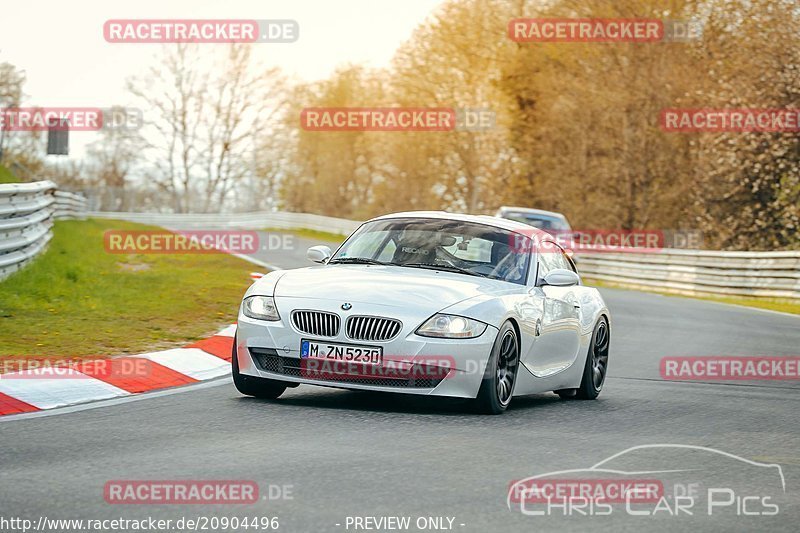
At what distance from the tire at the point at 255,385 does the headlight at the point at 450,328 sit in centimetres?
119

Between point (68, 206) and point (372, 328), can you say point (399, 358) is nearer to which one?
point (372, 328)

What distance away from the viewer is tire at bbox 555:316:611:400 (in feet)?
35.1

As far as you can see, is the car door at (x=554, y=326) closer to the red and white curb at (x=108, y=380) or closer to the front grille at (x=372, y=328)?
the front grille at (x=372, y=328)

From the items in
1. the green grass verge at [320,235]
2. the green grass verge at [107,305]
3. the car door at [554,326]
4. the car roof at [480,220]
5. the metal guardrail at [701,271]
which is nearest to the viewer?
the car door at [554,326]

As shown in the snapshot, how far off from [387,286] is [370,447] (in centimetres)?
197

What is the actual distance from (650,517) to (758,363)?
9204mm

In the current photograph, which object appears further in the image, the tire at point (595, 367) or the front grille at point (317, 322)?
the tire at point (595, 367)

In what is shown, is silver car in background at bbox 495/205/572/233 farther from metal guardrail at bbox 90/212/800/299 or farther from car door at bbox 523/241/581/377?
car door at bbox 523/241/581/377

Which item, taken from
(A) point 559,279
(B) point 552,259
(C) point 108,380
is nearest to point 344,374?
(C) point 108,380

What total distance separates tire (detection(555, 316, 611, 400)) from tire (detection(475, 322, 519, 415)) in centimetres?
161

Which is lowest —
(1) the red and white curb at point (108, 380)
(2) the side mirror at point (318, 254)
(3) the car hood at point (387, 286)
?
(1) the red and white curb at point (108, 380)

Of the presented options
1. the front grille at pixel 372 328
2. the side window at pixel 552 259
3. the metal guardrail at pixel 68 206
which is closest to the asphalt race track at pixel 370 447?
the front grille at pixel 372 328

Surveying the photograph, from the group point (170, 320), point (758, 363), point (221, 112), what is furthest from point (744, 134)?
point (221, 112)

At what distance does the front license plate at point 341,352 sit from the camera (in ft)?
27.8
